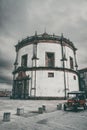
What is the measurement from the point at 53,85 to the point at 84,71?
48.3ft

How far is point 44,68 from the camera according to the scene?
27.2 m

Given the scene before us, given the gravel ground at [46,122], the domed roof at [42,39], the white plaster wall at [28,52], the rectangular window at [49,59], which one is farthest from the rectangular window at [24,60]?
the gravel ground at [46,122]

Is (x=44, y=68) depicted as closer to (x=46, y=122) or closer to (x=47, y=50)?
(x=47, y=50)

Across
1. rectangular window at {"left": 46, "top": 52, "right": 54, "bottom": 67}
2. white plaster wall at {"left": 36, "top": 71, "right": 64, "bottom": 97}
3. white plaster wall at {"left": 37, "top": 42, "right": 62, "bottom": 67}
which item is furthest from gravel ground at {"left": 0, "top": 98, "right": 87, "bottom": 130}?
rectangular window at {"left": 46, "top": 52, "right": 54, "bottom": 67}

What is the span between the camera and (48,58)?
29000 mm

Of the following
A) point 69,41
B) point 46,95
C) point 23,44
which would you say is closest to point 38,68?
point 46,95

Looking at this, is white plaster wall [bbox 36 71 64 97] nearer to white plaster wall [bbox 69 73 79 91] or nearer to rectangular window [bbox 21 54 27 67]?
white plaster wall [bbox 69 73 79 91]

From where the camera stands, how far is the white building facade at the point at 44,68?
26.5 meters

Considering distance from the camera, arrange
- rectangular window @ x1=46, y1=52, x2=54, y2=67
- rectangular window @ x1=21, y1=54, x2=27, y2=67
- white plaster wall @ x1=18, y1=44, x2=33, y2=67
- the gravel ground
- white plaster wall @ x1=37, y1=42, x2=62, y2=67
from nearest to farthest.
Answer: the gravel ground, white plaster wall @ x1=37, y1=42, x2=62, y2=67, rectangular window @ x1=46, y1=52, x2=54, y2=67, white plaster wall @ x1=18, y1=44, x2=33, y2=67, rectangular window @ x1=21, y1=54, x2=27, y2=67

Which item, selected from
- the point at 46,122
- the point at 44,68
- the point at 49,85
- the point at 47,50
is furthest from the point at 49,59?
the point at 46,122

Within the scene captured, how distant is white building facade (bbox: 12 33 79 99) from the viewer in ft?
86.8

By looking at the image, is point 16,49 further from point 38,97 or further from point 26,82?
point 38,97

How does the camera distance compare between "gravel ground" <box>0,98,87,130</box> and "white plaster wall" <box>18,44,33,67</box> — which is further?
"white plaster wall" <box>18,44,33,67</box>

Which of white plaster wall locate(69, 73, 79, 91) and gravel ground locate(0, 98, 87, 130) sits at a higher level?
white plaster wall locate(69, 73, 79, 91)
